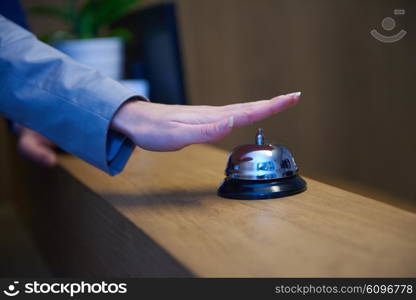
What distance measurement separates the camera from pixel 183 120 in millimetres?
699

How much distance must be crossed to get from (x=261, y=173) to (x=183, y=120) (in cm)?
13

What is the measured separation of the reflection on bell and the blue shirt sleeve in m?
0.19

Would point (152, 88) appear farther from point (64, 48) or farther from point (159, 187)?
point (159, 187)

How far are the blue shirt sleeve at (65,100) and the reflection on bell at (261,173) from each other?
0.62ft

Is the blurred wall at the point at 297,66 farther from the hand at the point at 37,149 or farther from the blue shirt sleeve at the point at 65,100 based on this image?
the blue shirt sleeve at the point at 65,100

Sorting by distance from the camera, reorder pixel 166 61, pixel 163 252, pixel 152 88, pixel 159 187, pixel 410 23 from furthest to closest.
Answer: pixel 152 88, pixel 166 61, pixel 410 23, pixel 159 187, pixel 163 252

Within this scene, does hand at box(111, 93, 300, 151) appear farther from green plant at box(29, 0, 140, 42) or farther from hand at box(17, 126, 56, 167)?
green plant at box(29, 0, 140, 42)

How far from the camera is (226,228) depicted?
1.83 feet

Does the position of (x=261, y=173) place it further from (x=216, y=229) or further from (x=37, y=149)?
(x=37, y=149)

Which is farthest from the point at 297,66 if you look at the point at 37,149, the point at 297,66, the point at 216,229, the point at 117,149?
the point at 216,229

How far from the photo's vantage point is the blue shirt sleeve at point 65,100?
0.75 m

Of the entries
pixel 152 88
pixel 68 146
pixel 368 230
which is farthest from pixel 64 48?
pixel 368 230

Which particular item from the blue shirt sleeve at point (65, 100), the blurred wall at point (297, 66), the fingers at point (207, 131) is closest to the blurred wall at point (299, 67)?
the blurred wall at point (297, 66)

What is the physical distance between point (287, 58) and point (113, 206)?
1752mm
